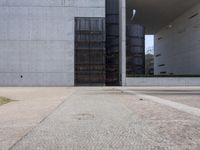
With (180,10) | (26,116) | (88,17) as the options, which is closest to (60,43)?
(88,17)

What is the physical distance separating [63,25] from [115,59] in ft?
32.8

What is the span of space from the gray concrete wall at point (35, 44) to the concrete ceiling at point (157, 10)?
12427 mm

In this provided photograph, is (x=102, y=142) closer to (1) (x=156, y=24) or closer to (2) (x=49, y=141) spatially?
(2) (x=49, y=141)

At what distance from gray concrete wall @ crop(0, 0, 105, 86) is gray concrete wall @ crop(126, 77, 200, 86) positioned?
30.9ft

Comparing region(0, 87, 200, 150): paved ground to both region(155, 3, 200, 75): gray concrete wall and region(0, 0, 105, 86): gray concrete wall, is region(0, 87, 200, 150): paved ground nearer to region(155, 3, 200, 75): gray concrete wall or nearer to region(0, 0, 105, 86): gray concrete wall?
region(0, 0, 105, 86): gray concrete wall

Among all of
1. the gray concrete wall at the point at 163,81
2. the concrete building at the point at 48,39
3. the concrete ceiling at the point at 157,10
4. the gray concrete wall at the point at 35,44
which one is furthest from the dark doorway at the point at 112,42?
the gray concrete wall at the point at 35,44

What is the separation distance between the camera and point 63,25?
164 ft

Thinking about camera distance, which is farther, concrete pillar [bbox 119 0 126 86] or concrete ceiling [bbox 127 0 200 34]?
concrete ceiling [bbox 127 0 200 34]

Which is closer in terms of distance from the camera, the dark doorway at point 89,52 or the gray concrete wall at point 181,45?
the dark doorway at point 89,52

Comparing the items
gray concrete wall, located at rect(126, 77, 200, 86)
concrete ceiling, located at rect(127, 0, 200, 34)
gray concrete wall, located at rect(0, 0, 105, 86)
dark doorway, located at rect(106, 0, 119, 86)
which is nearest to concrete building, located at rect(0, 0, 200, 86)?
gray concrete wall, located at rect(0, 0, 105, 86)

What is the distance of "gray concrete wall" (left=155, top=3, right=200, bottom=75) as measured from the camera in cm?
5606

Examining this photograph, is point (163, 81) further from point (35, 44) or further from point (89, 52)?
point (35, 44)

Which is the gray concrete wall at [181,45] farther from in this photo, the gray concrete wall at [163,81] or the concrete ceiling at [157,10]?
the gray concrete wall at [163,81]

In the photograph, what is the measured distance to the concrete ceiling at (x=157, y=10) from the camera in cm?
5334
